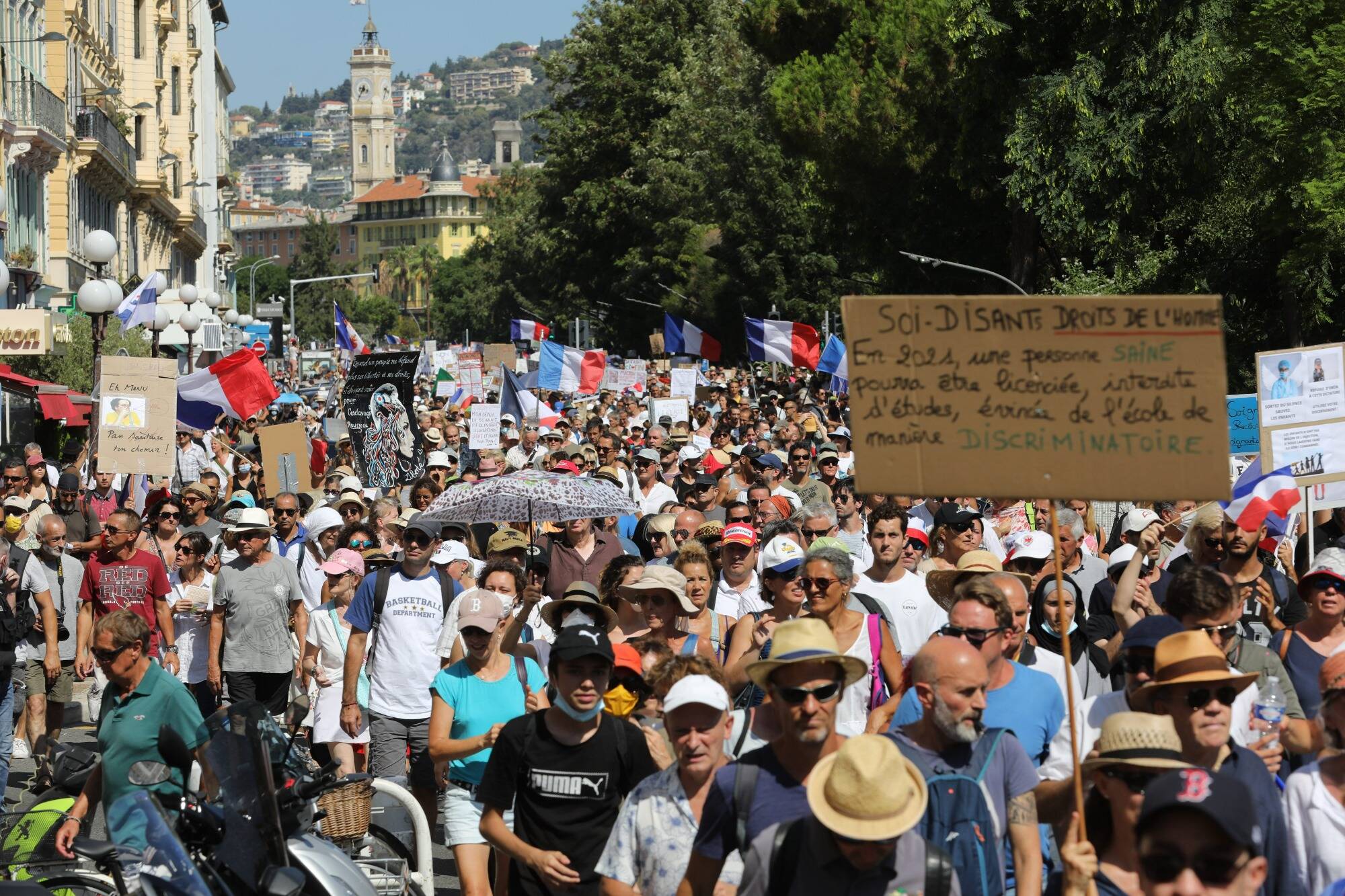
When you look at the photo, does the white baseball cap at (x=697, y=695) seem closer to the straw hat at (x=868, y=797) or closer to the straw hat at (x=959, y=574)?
the straw hat at (x=868, y=797)

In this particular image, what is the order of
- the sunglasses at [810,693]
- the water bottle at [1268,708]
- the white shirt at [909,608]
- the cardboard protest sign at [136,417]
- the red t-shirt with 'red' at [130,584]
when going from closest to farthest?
the sunglasses at [810,693] < the water bottle at [1268,708] < the white shirt at [909,608] < the red t-shirt with 'red' at [130,584] < the cardboard protest sign at [136,417]

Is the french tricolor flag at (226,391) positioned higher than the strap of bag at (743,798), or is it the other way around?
the french tricolor flag at (226,391)

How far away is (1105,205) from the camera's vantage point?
32.7 meters

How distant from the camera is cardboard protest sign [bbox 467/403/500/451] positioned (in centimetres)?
2058

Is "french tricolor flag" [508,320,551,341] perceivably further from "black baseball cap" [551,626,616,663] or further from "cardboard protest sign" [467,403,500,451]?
"black baseball cap" [551,626,616,663]

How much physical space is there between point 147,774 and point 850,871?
2.23m

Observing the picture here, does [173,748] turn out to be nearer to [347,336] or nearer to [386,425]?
[386,425]

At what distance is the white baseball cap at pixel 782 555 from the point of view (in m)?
7.46

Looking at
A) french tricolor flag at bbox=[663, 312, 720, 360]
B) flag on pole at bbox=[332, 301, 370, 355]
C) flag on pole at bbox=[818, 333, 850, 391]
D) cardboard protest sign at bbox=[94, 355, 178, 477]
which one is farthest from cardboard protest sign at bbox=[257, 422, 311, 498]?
flag on pole at bbox=[332, 301, 370, 355]

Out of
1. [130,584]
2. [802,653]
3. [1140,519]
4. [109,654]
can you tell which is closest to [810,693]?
[802,653]

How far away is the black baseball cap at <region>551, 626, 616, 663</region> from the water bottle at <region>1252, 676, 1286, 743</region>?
79.9 inches

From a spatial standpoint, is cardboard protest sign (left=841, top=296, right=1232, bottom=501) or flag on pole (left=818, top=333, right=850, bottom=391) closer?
cardboard protest sign (left=841, top=296, right=1232, bottom=501)

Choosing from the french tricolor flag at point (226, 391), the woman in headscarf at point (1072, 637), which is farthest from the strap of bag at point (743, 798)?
the french tricolor flag at point (226, 391)

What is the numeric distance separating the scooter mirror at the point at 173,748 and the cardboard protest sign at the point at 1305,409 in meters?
6.53
